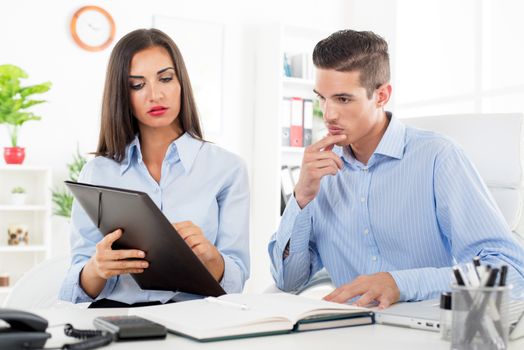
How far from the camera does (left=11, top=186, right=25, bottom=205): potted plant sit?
3670 millimetres

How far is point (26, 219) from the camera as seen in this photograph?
388 centimetres

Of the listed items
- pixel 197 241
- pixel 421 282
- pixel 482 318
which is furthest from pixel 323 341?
pixel 197 241

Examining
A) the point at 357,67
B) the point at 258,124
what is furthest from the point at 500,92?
the point at 357,67

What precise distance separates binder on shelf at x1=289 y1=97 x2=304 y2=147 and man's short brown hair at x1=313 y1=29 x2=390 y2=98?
257 centimetres

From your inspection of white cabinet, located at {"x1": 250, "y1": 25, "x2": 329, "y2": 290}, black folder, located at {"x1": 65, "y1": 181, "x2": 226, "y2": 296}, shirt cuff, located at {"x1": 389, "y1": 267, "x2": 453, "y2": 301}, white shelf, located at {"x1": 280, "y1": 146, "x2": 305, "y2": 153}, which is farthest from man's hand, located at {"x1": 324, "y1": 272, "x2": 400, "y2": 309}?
white shelf, located at {"x1": 280, "y1": 146, "x2": 305, "y2": 153}

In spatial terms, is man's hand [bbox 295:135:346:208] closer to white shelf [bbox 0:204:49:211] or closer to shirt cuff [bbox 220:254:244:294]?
shirt cuff [bbox 220:254:244:294]

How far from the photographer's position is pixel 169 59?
1842 mm

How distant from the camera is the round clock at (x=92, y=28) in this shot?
406 cm

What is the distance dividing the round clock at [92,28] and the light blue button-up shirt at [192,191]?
2.45 meters

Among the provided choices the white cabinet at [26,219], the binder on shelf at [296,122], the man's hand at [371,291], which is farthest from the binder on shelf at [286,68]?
the man's hand at [371,291]

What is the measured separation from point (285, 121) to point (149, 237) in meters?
3.11

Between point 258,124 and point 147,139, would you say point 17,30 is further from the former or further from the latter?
point 147,139

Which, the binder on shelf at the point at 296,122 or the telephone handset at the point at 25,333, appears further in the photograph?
the binder on shelf at the point at 296,122

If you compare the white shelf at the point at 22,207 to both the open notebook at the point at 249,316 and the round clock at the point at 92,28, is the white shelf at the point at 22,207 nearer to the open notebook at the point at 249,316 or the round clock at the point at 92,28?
the round clock at the point at 92,28
